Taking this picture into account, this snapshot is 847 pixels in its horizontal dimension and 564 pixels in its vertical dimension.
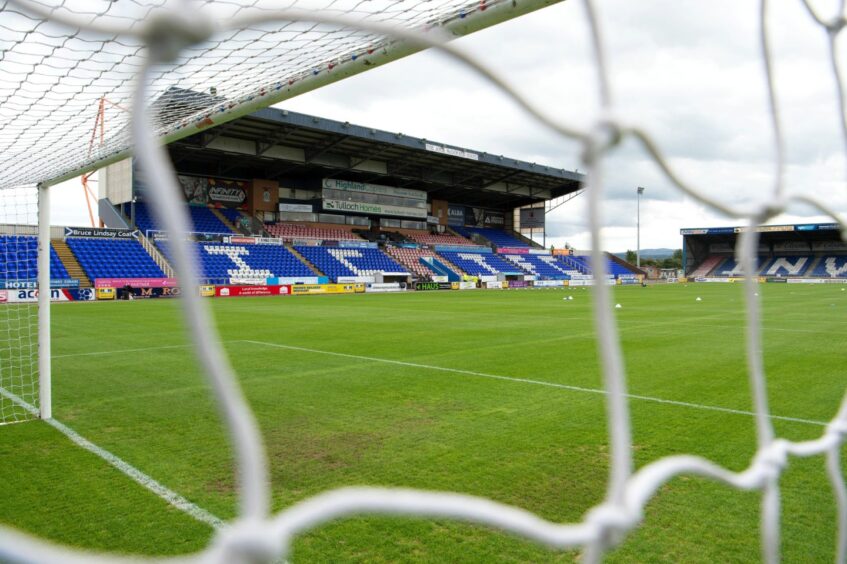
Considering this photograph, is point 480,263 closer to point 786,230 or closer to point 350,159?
point 350,159

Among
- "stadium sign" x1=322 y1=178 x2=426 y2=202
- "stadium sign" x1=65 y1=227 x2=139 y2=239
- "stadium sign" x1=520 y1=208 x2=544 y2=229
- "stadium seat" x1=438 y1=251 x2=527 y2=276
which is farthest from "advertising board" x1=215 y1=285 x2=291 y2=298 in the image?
"stadium sign" x1=520 y1=208 x2=544 y2=229

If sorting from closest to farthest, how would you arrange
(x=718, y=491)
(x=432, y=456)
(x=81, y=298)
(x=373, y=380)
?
(x=718, y=491) → (x=432, y=456) → (x=373, y=380) → (x=81, y=298)

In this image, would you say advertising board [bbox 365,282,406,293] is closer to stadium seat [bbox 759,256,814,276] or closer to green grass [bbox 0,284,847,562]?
green grass [bbox 0,284,847,562]

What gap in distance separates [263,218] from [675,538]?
3550 cm

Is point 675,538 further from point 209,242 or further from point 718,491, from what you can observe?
point 209,242

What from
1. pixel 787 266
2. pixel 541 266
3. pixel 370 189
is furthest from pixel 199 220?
pixel 787 266

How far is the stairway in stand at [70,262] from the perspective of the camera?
2427 cm

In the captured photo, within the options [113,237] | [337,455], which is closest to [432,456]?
[337,455]

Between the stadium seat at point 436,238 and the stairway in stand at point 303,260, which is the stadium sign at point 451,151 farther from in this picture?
the stairway in stand at point 303,260

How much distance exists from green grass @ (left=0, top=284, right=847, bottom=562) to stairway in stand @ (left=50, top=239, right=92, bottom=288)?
16726mm

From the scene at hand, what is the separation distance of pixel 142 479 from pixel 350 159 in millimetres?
32798

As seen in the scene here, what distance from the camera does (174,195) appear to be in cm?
74

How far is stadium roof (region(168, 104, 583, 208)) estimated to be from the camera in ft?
94.1

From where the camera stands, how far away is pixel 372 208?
3919 cm
